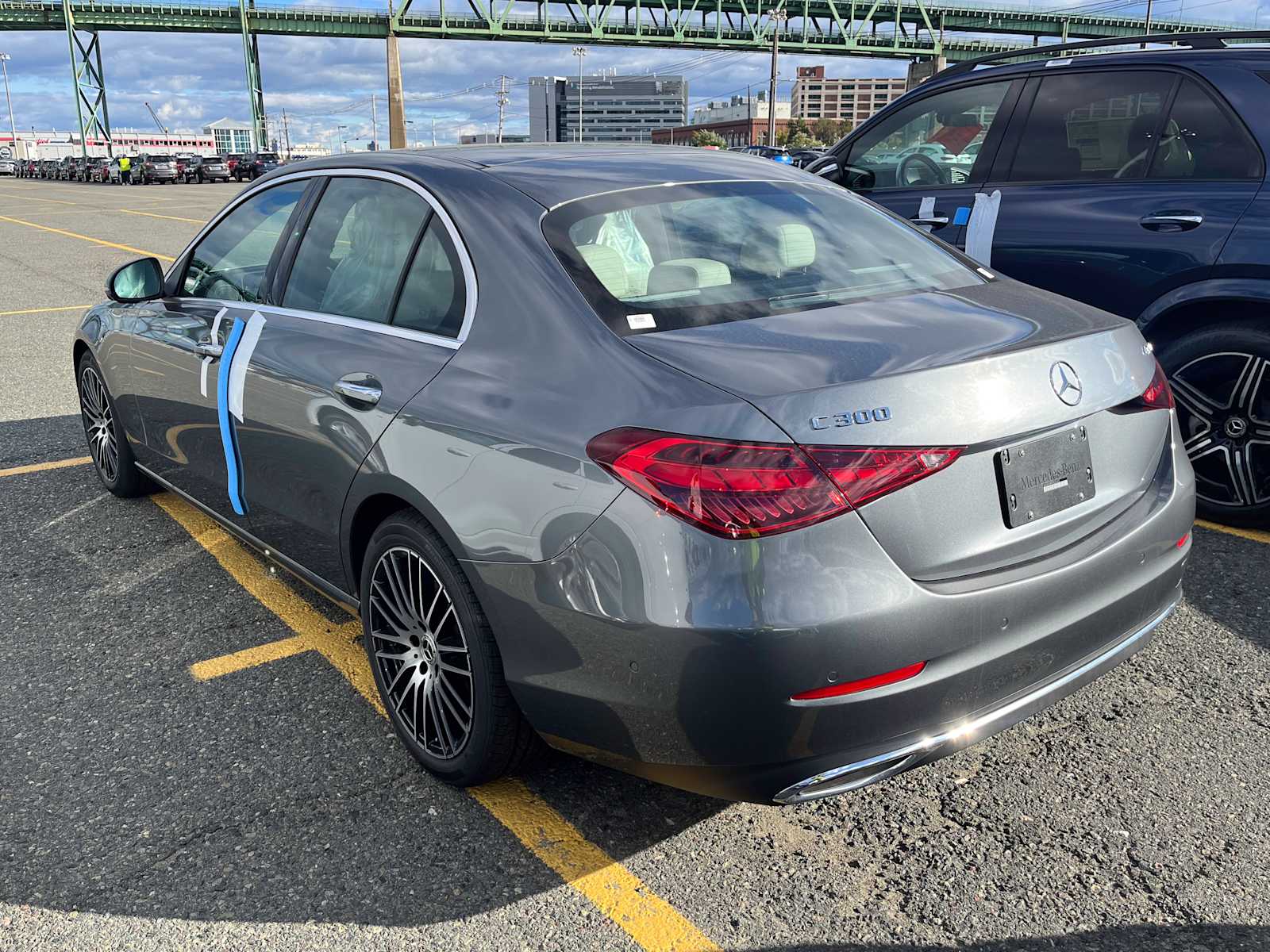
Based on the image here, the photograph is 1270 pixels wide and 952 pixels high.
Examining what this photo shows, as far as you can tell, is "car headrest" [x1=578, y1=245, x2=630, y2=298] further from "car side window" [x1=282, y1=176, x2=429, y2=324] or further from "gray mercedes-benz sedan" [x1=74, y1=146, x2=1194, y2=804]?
"car side window" [x1=282, y1=176, x2=429, y2=324]

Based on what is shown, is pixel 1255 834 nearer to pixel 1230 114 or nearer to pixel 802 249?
pixel 802 249

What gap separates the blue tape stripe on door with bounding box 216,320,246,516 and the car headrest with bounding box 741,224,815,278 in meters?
1.73

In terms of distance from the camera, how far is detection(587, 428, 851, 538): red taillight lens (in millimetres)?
2076

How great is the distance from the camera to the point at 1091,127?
192 inches

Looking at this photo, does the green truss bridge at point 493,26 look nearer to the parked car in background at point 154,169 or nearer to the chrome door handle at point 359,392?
the parked car in background at point 154,169

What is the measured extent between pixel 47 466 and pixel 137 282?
6.05 feet

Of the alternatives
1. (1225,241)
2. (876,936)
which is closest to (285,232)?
(876,936)

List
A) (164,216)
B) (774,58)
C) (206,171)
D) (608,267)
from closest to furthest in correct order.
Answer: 1. (608,267)
2. (164,216)
3. (206,171)
4. (774,58)

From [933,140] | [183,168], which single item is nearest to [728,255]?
[933,140]

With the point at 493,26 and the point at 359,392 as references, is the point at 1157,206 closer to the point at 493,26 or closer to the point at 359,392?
the point at 359,392

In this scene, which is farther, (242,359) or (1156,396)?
(242,359)

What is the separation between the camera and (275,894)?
247 centimetres

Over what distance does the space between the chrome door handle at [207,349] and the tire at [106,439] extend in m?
1.24

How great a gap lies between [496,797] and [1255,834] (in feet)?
6.05
